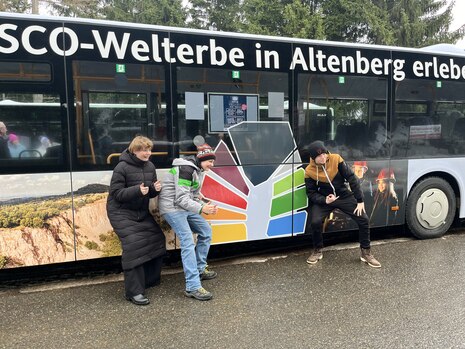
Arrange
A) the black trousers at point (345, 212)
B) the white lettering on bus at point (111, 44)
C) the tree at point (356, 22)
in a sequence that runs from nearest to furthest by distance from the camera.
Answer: the white lettering on bus at point (111, 44) → the black trousers at point (345, 212) → the tree at point (356, 22)

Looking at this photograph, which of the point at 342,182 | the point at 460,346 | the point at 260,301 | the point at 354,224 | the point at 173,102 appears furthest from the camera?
the point at 354,224

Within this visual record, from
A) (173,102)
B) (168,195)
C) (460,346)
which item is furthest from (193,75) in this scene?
(460,346)

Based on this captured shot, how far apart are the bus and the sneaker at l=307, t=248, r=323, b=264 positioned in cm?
35

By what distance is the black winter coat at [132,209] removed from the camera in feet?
13.3

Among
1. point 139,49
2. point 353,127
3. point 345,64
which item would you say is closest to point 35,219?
point 139,49

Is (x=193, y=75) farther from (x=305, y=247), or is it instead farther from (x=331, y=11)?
(x=331, y=11)

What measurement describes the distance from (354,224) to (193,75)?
3015 mm

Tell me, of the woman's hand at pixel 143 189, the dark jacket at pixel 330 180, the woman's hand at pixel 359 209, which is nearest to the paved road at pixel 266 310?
the woman's hand at pixel 359 209

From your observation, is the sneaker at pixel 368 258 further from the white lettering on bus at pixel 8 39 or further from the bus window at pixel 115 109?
the white lettering on bus at pixel 8 39

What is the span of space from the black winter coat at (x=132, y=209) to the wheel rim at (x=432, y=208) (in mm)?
4088

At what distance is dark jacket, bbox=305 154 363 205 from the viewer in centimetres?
513

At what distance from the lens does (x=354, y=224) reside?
5832 mm

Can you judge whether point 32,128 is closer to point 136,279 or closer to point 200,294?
point 136,279

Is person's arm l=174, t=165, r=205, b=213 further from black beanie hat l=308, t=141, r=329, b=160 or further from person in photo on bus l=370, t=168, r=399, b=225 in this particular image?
person in photo on bus l=370, t=168, r=399, b=225
